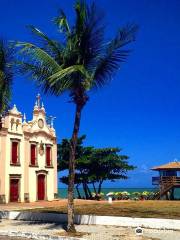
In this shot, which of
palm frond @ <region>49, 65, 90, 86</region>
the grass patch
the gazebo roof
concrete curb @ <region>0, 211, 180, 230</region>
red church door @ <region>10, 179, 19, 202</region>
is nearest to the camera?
palm frond @ <region>49, 65, 90, 86</region>

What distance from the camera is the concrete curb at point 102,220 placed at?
1770cm

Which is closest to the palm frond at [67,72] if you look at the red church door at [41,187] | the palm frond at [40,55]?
the palm frond at [40,55]

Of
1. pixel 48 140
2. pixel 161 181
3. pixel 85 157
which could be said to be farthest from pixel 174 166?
pixel 48 140

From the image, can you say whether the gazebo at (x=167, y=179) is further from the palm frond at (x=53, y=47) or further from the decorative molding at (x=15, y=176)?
the palm frond at (x=53, y=47)

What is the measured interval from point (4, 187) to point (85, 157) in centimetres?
1116

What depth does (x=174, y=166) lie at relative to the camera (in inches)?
1841

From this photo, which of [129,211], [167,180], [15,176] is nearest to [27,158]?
[15,176]

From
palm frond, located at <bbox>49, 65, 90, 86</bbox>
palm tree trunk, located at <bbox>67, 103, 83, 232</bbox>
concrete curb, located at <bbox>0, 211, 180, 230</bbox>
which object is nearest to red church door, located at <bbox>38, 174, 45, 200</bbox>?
concrete curb, located at <bbox>0, 211, 180, 230</bbox>

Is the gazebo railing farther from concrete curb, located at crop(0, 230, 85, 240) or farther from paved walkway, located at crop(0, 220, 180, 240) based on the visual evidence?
concrete curb, located at crop(0, 230, 85, 240)

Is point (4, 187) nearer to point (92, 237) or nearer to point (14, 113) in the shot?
point (14, 113)

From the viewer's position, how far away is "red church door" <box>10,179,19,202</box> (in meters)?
38.0

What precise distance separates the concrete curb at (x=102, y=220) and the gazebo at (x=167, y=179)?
26195 mm

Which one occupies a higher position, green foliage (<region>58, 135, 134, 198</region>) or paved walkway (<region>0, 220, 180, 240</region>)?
green foliage (<region>58, 135, 134, 198</region>)

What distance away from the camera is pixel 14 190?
3831 cm
